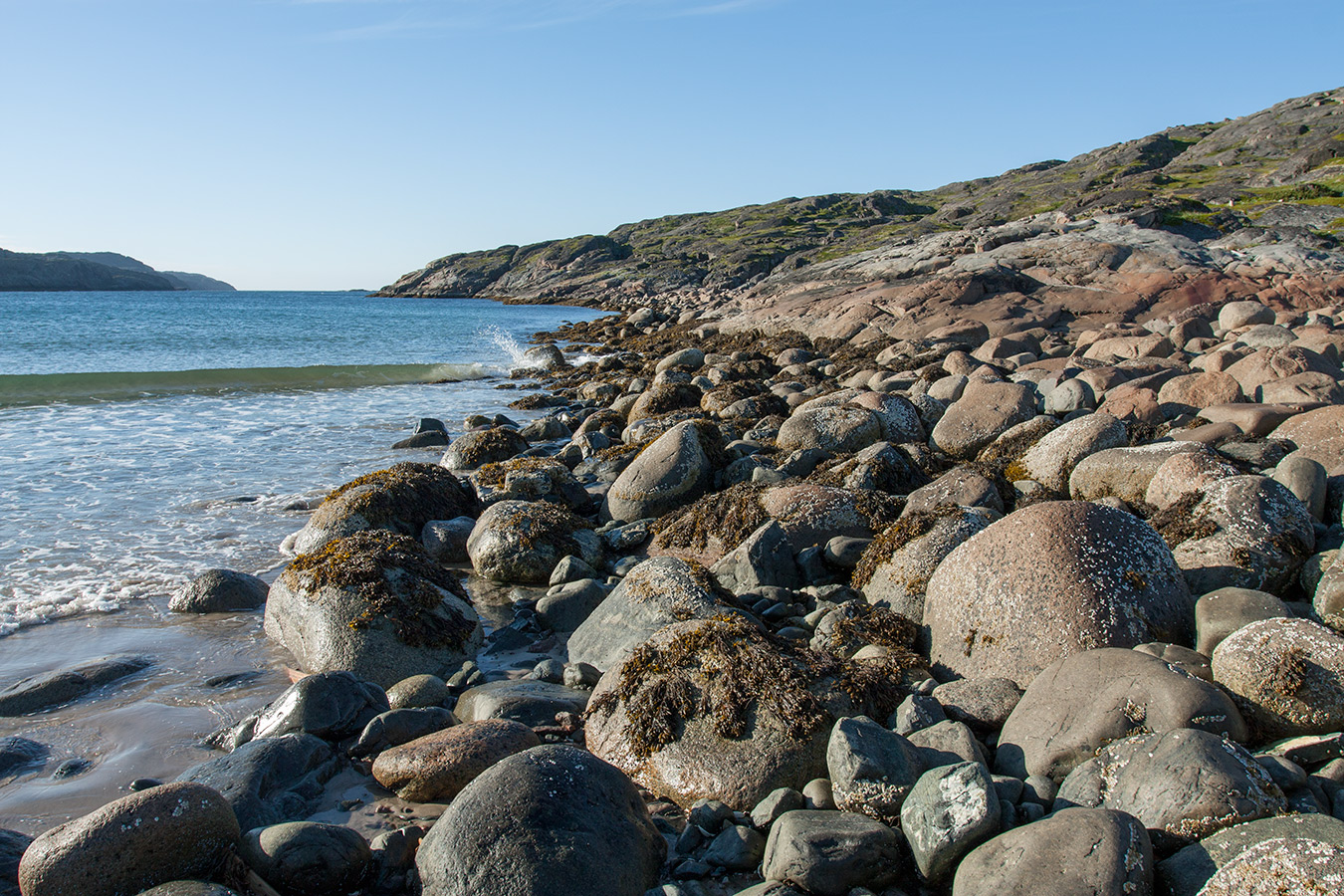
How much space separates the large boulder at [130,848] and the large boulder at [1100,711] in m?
3.49

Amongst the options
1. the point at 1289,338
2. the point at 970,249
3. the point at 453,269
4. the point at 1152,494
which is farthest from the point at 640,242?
the point at 1152,494

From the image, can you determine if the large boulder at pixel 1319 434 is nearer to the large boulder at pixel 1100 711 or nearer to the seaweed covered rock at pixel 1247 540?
the seaweed covered rock at pixel 1247 540

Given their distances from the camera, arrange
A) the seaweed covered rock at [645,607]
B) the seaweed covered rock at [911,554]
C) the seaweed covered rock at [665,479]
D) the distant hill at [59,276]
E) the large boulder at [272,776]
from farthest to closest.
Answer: the distant hill at [59,276], the seaweed covered rock at [665,479], the seaweed covered rock at [911,554], the seaweed covered rock at [645,607], the large boulder at [272,776]

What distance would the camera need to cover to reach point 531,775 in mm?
3436

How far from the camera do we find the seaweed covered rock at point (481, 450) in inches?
488

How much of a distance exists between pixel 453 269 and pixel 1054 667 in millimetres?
121096

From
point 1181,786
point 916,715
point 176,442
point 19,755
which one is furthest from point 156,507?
point 1181,786

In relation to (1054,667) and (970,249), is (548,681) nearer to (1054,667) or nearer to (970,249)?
(1054,667)

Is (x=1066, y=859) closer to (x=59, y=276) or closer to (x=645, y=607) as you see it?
(x=645, y=607)

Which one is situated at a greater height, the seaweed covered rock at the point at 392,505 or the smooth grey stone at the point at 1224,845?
the seaweed covered rock at the point at 392,505

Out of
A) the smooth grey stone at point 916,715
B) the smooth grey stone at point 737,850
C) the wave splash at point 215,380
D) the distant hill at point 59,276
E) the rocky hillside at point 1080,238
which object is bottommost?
the smooth grey stone at point 737,850

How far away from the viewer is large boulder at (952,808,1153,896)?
2.78 m

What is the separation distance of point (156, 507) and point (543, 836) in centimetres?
910

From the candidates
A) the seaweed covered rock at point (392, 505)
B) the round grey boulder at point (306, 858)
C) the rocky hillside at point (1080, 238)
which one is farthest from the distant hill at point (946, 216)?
the round grey boulder at point (306, 858)
